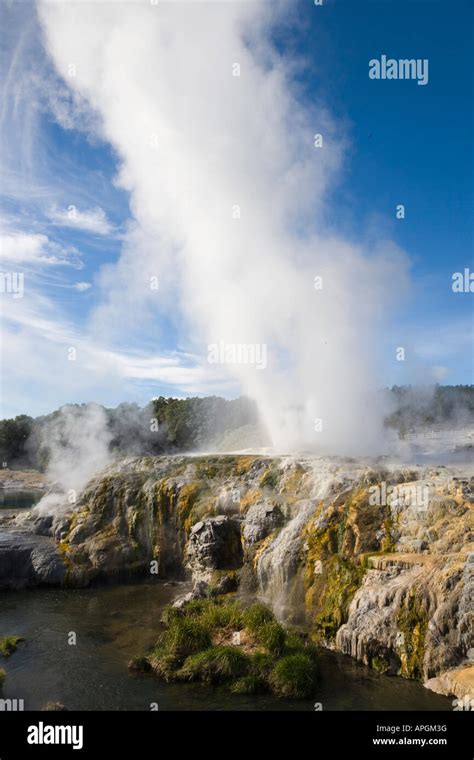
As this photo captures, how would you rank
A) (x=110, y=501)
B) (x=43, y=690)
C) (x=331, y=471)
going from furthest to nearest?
(x=110, y=501) → (x=331, y=471) → (x=43, y=690)

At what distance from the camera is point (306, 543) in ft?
69.3

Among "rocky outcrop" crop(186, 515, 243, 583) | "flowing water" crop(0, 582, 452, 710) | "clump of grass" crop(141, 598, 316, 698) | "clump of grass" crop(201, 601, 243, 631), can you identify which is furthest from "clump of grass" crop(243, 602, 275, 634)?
"rocky outcrop" crop(186, 515, 243, 583)

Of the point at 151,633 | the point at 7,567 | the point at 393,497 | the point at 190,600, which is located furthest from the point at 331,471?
the point at 7,567

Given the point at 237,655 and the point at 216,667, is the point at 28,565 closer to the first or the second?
the point at 216,667

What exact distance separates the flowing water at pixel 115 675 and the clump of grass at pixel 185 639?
42.5 inches

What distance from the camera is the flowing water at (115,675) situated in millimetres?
14156

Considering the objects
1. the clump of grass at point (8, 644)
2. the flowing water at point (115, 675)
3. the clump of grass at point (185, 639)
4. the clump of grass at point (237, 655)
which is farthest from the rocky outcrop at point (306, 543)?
the clump of grass at point (8, 644)

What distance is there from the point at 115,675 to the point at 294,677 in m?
5.68

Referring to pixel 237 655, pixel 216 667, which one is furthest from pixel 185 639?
pixel 237 655

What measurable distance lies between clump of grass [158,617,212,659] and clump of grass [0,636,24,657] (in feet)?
17.6

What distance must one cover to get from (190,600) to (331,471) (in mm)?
8603

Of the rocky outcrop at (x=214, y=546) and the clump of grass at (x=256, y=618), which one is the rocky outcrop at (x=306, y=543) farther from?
the clump of grass at (x=256, y=618)
